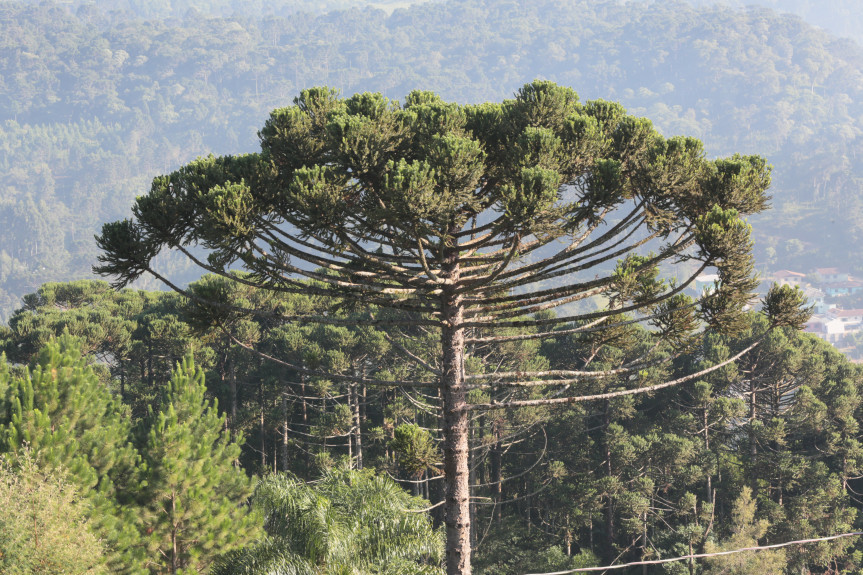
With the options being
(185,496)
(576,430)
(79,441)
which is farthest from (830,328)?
(79,441)

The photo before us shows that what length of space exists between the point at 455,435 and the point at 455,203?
3.41 m

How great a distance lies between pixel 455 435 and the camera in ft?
33.7

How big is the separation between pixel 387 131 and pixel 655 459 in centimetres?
3288

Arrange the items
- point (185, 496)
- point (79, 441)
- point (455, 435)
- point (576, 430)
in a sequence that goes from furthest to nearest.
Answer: point (576, 430) → point (185, 496) → point (79, 441) → point (455, 435)

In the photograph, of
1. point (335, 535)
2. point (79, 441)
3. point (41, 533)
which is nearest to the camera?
point (335, 535)

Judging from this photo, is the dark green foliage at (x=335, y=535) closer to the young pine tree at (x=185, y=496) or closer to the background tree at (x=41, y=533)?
the background tree at (x=41, y=533)

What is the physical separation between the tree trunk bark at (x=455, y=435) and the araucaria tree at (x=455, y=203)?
0.8 inches

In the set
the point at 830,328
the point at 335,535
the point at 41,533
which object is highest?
the point at 830,328

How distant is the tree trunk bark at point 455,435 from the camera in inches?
394

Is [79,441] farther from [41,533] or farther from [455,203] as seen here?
[455,203]

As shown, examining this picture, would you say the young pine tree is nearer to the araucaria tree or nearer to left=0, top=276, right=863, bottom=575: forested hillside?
left=0, top=276, right=863, bottom=575: forested hillside

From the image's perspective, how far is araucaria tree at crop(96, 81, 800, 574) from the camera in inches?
347

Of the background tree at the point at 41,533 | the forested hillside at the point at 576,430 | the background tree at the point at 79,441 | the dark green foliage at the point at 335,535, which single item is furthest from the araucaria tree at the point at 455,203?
the forested hillside at the point at 576,430

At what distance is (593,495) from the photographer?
120ft
